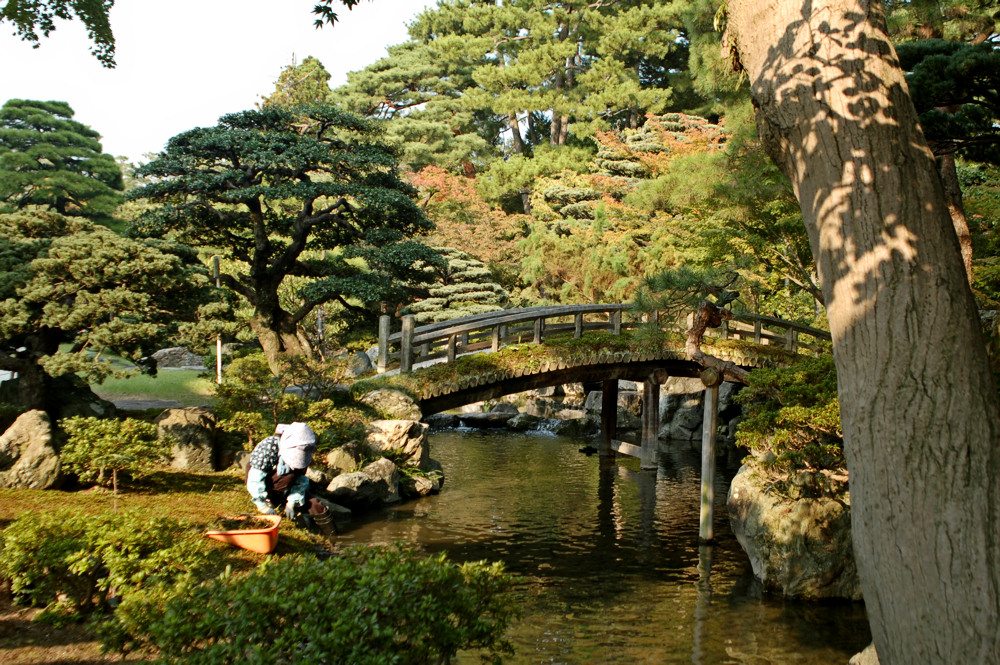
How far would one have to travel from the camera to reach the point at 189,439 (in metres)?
11.5

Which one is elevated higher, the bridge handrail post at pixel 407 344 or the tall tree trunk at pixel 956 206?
the tall tree trunk at pixel 956 206

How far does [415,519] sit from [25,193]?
81.9 ft

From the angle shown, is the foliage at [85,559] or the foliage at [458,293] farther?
the foliage at [458,293]

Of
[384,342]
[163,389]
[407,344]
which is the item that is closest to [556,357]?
[407,344]

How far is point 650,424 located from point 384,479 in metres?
6.98

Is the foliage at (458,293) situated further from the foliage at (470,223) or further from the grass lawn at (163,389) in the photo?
the grass lawn at (163,389)

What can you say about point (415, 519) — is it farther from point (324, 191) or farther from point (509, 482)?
point (324, 191)

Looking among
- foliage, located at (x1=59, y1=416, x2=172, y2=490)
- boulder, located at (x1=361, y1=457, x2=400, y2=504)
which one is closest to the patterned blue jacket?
foliage, located at (x1=59, y1=416, x2=172, y2=490)

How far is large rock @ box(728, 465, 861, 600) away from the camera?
9.39 m

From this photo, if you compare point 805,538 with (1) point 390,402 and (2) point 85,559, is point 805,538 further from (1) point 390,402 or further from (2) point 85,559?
(2) point 85,559

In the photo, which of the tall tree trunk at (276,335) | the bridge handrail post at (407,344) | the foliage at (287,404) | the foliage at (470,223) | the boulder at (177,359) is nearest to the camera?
the foliage at (287,404)

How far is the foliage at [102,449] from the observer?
9.05 metres

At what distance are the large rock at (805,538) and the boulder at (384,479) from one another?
234 inches

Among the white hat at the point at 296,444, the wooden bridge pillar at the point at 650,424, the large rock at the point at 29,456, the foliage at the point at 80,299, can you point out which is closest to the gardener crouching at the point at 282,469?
the white hat at the point at 296,444
